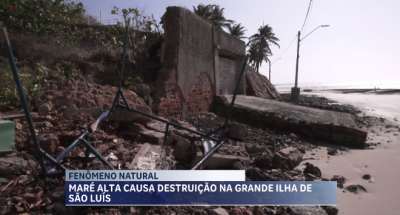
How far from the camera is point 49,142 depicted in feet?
8.43

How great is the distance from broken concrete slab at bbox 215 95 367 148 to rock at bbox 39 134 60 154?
5.11 meters

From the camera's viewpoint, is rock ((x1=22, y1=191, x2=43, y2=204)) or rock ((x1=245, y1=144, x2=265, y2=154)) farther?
rock ((x1=245, y1=144, x2=265, y2=154))

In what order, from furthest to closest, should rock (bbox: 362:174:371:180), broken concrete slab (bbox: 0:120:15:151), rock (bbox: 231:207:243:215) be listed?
rock (bbox: 362:174:371:180) < broken concrete slab (bbox: 0:120:15:151) < rock (bbox: 231:207:243:215)

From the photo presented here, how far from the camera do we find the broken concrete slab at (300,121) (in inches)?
221

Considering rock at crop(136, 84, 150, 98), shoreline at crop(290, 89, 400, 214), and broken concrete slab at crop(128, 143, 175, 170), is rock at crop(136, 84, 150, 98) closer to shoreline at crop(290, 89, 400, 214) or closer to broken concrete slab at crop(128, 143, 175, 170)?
broken concrete slab at crop(128, 143, 175, 170)

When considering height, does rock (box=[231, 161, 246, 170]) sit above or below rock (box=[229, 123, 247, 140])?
below

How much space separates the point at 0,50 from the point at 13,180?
4.64 metres

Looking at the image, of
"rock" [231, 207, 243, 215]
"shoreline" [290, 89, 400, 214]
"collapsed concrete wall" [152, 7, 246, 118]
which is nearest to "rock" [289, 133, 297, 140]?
"shoreline" [290, 89, 400, 214]

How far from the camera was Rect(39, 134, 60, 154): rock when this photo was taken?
2.53 meters

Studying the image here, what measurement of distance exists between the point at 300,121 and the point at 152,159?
4.82 m

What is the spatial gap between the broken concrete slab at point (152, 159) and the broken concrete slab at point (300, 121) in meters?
4.26

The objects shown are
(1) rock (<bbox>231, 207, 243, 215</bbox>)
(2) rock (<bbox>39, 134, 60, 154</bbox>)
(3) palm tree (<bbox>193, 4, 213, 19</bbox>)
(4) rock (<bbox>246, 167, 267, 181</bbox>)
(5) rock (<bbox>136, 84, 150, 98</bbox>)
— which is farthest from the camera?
(3) palm tree (<bbox>193, 4, 213, 19</bbox>)

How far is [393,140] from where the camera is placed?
6117mm

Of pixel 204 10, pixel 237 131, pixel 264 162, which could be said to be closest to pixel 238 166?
pixel 264 162
